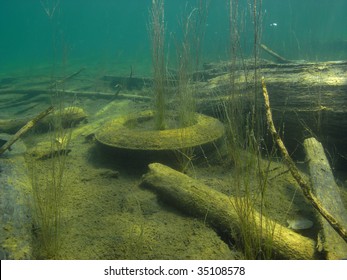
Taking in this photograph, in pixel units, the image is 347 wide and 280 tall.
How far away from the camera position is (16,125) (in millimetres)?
6246

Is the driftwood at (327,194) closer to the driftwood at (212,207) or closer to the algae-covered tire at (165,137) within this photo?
the driftwood at (212,207)

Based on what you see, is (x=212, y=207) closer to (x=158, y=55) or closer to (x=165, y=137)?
(x=165, y=137)

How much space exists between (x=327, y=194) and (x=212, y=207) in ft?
Result: 3.93

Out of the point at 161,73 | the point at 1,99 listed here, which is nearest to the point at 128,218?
the point at 161,73

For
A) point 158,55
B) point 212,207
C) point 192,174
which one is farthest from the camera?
point 158,55

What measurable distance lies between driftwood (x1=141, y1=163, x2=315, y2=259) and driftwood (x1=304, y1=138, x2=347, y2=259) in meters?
0.16

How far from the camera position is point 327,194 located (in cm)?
303

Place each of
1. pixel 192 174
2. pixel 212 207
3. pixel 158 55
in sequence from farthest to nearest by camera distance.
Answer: pixel 158 55, pixel 192 174, pixel 212 207

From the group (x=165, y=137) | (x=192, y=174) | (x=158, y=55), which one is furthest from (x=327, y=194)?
(x=158, y=55)

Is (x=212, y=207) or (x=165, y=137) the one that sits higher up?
(x=165, y=137)

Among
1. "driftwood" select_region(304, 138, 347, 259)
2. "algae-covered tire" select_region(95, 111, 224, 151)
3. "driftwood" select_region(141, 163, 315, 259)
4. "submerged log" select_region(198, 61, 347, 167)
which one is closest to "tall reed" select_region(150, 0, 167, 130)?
"algae-covered tire" select_region(95, 111, 224, 151)

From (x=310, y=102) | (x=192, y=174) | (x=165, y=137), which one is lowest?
(x=192, y=174)

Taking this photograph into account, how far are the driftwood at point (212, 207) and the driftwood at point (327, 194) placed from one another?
0.52ft
